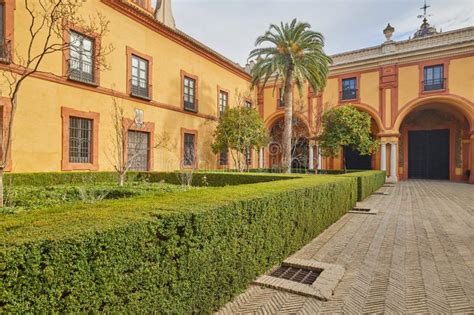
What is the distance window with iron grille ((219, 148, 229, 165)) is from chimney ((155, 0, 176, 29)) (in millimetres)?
9686

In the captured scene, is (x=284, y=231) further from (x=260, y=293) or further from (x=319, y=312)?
(x=319, y=312)

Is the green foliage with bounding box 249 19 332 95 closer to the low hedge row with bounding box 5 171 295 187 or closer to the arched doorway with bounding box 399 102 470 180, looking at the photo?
the low hedge row with bounding box 5 171 295 187

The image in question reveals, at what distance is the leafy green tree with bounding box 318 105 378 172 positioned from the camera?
16.1m

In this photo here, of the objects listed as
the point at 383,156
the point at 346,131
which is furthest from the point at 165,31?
the point at 383,156

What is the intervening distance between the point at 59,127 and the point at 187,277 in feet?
35.2

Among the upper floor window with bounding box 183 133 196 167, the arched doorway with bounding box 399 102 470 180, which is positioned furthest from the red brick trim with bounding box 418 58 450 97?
the upper floor window with bounding box 183 133 196 167

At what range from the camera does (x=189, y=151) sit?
17344 mm

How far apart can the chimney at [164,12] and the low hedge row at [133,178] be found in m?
11.8

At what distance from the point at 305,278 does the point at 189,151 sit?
14.1m

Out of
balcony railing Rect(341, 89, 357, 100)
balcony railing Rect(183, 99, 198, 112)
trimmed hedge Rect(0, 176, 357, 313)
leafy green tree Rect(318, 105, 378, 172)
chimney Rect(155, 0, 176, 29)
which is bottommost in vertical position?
trimmed hedge Rect(0, 176, 357, 313)

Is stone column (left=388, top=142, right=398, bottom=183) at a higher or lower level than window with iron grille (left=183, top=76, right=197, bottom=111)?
lower

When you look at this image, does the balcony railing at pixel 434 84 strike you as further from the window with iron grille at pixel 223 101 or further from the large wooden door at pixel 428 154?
the window with iron grille at pixel 223 101

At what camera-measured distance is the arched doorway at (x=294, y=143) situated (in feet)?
79.3

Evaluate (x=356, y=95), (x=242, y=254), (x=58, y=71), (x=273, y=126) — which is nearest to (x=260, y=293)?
(x=242, y=254)
